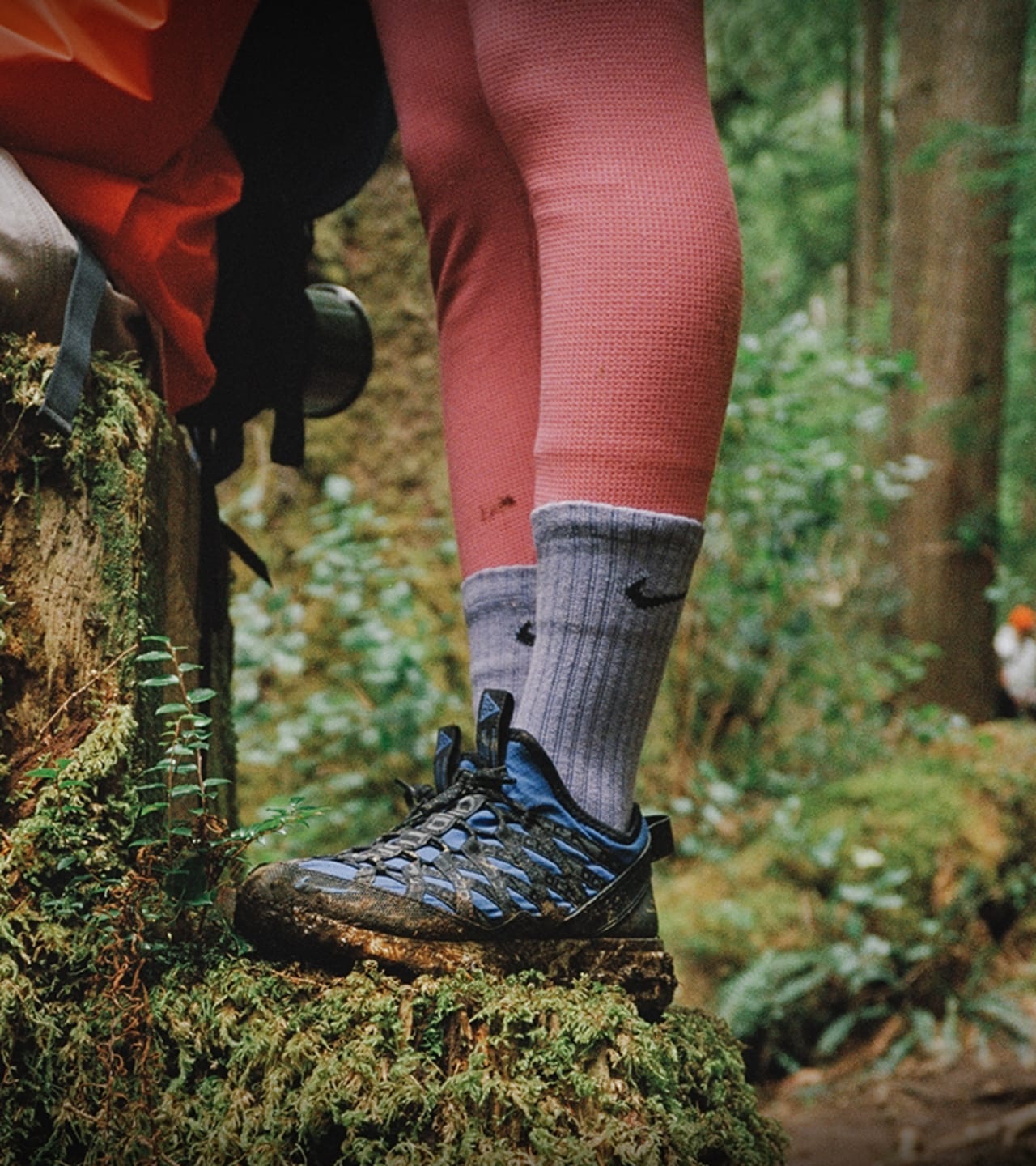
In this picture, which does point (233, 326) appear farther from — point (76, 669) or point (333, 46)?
point (76, 669)

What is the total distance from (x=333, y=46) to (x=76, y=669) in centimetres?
95

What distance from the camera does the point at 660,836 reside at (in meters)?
A: 1.19

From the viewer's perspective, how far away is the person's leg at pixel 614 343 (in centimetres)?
107

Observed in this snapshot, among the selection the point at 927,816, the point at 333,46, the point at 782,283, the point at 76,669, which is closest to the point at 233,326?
the point at 333,46

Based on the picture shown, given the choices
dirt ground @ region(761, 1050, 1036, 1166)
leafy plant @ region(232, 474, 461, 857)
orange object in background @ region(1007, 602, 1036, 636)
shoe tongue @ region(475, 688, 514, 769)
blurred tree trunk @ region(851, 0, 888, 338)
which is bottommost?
orange object in background @ region(1007, 602, 1036, 636)

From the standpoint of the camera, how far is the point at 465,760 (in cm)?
111

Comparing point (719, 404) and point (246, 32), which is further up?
point (246, 32)

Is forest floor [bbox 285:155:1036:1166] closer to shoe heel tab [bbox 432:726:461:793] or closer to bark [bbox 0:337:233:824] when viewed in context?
shoe heel tab [bbox 432:726:461:793]

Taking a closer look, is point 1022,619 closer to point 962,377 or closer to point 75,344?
point 962,377

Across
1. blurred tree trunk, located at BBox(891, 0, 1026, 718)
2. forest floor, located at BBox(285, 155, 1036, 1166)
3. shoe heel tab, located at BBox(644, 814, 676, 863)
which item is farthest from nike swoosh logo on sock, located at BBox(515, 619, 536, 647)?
blurred tree trunk, located at BBox(891, 0, 1026, 718)

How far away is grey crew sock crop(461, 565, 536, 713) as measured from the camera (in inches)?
49.8

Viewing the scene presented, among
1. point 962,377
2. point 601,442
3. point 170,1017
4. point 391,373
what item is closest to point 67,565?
point 170,1017

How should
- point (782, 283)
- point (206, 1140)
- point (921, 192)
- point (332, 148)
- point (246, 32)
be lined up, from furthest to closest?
point (782, 283), point (921, 192), point (332, 148), point (246, 32), point (206, 1140)

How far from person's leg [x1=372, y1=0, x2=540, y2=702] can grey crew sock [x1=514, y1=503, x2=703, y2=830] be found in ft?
0.58
